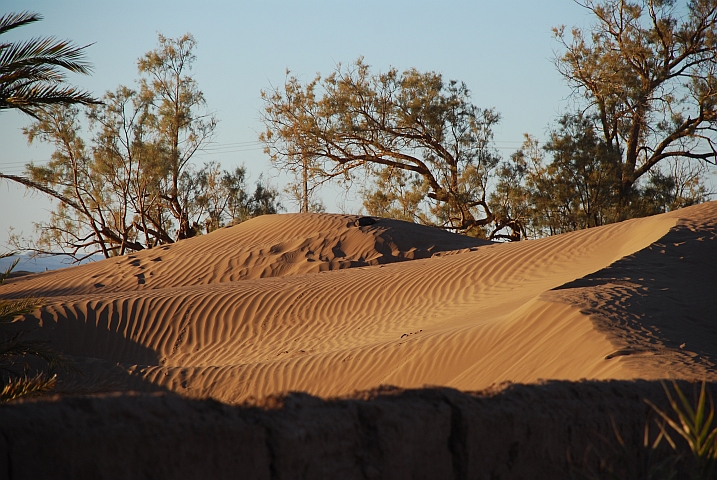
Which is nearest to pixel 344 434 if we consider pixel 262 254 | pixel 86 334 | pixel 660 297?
pixel 660 297

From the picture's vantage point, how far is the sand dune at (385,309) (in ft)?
23.7

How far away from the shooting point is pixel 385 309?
39.4 ft

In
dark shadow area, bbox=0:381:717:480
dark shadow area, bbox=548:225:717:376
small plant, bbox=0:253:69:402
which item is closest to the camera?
dark shadow area, bbox=0:381:717:480

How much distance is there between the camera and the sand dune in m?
7.23

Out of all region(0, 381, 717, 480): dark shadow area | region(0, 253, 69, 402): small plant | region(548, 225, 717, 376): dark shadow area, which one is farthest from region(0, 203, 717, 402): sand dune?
region(0, 381, 717, 480): dark shadow area

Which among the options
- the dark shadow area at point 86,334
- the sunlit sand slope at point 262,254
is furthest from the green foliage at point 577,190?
the dark shadow area at point 86,334

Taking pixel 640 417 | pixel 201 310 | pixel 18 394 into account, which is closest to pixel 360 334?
pixel 201 310

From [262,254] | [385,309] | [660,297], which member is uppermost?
[262,254]

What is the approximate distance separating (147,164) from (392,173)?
29.4 feet

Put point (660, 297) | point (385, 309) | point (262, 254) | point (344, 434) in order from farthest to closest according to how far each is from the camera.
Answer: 1. point (262, 254)
2. point (385, 309)
3. point (660, 297)
4. point (344, 434)

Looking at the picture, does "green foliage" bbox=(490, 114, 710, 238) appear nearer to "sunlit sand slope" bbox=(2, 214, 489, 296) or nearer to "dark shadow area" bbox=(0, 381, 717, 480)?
"sunlit sand slope" bbox=(2, 214, 489, 296)

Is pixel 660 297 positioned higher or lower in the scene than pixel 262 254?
lower

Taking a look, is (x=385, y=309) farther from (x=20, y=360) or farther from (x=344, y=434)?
(x=344, y=434)

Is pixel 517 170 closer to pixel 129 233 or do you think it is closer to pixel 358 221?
pixel 358 221
